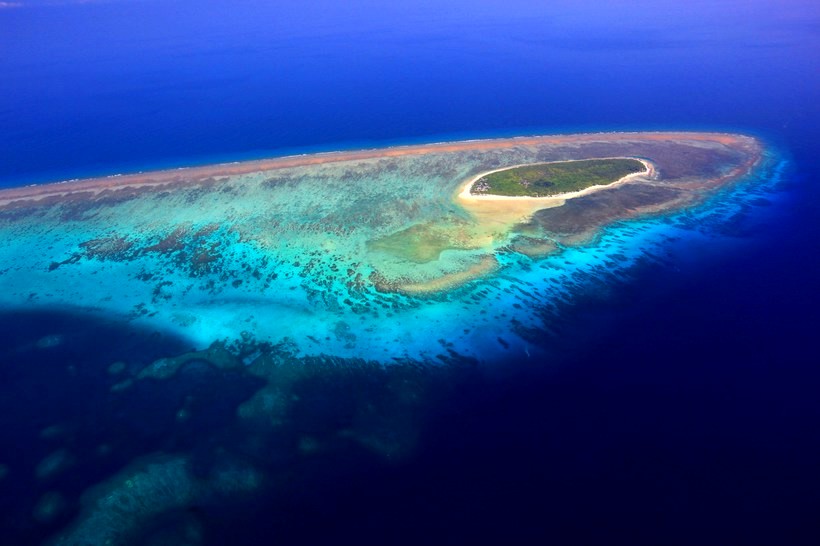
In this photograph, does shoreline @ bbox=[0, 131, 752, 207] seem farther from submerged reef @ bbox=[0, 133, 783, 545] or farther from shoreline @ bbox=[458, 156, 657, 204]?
shoreline @ bbox=[458, 156, 657, 204]

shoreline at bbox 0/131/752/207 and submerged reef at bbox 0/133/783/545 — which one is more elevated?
shoreline at bbox 0/131/752/207

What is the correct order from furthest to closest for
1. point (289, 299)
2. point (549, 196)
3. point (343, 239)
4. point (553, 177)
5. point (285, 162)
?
1. point (285, 162)
2. point (553, 177)
3. point (549, 196)
4. point (343, 239)
5. point (289, 299)

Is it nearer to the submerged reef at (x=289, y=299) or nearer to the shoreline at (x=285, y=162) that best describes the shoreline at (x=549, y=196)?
the submerged reef at (x=289, y=299)

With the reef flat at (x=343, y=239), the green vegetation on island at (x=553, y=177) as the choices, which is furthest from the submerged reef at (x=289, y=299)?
the green vegetation on island at (x=553, y=177)

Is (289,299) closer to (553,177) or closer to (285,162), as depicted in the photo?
(285,162)

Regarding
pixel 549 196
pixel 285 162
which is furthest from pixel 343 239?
pixel 549 196

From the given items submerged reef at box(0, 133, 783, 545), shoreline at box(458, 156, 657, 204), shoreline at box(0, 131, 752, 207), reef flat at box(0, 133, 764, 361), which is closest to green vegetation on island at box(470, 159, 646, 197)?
shoreline at box(458, 156, 657, 204)
